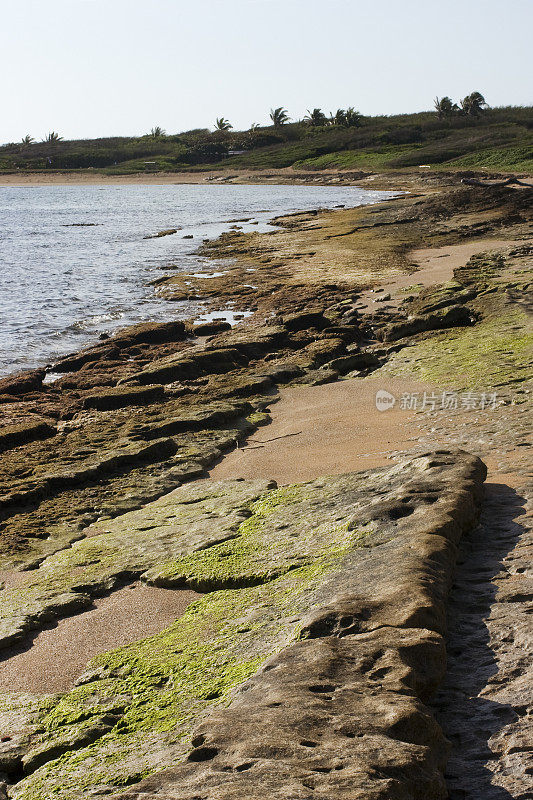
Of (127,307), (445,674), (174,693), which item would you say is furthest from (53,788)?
(127,307)

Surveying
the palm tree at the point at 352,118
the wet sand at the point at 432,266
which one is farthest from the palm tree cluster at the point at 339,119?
the wet sand at the point at 432,266

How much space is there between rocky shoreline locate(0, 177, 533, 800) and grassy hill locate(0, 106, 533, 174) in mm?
46732

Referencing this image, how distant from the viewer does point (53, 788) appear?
4.48m

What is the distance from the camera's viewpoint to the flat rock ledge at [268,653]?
3.49m

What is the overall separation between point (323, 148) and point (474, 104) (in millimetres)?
17203

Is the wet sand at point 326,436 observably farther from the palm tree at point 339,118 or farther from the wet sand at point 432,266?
the palm tree at point 339,118

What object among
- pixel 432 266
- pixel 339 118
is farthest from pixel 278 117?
pixel 432 266

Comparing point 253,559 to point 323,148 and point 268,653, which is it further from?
point 323,148

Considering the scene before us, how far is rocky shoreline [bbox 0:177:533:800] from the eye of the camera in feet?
12.1

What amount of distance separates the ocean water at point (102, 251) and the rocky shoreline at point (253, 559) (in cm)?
677

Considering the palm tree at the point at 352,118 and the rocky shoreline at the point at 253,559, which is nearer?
the rocky shoreline at the point at 253,559
